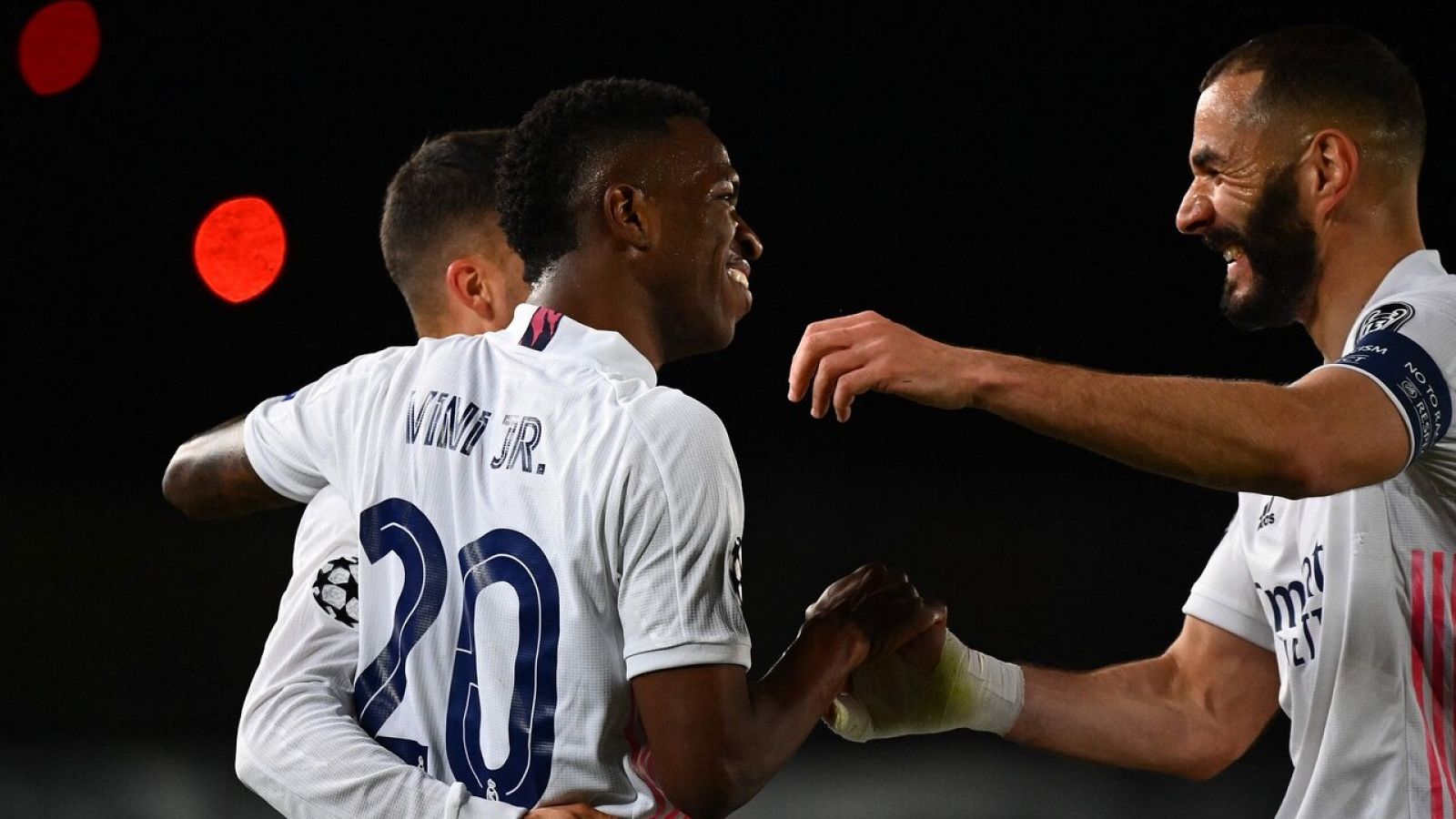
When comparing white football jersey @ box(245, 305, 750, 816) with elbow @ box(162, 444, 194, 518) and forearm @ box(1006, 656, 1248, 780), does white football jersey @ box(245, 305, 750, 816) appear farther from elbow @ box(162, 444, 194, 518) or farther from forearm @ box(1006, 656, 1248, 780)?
forearm @ box(1006, 656, 1248, 780)

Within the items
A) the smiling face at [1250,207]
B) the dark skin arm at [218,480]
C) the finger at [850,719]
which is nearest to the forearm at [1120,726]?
the finger at [850,719]

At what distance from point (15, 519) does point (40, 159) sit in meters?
1.32

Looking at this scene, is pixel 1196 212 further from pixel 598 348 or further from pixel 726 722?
pixel 726 722

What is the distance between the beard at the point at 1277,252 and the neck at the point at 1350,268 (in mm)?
23

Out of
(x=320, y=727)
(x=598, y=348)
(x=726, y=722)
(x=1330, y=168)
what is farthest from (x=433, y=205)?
(x=1330, y=168)

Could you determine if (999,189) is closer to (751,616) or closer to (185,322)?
(751,616)

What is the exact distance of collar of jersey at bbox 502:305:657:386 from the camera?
166cm

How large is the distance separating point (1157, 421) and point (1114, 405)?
0.05 metres

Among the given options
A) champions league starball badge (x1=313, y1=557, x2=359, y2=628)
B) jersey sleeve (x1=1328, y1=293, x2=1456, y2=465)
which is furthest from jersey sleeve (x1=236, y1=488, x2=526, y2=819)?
jersey sleeve (x1=1328, y1=293, x2=1456, y2=465)

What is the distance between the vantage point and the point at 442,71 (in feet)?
17.9

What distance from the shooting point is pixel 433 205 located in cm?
241

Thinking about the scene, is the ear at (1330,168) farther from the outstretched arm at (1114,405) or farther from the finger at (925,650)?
the finger at (925,650)

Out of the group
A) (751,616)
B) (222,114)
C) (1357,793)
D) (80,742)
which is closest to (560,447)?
(1357,793)

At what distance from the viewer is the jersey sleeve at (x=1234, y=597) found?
2328mm
